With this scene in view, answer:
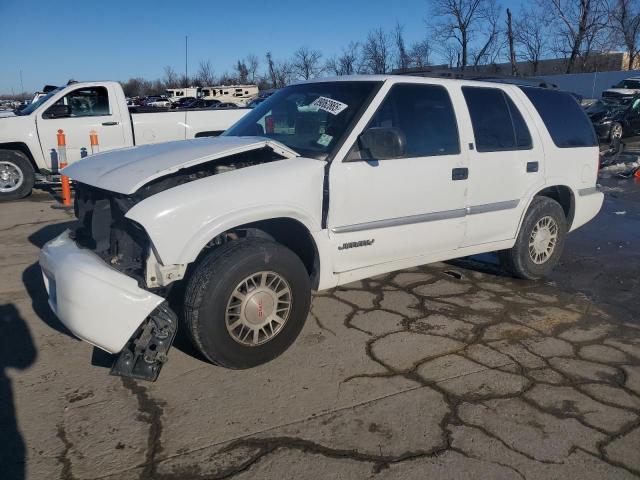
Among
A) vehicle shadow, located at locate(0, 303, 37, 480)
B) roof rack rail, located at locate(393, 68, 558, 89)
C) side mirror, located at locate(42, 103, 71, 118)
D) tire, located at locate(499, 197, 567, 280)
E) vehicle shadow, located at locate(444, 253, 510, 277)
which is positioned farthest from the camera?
side mirror, located at locate(42, 103, 71, 118)

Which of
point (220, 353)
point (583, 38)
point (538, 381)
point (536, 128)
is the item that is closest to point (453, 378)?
point (538, 381)

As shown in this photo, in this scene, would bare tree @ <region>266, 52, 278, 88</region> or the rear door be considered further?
bare tree @ <region>266, 52, 278, 88</region>

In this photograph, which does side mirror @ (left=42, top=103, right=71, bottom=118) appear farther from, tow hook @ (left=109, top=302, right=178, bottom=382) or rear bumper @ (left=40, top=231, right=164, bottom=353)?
tow hook @ (left=109, top=302, right=178, bottom=382)

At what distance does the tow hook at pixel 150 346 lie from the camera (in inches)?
121

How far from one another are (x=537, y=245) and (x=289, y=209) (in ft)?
9.61

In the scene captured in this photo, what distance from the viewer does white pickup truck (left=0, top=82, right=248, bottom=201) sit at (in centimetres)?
933

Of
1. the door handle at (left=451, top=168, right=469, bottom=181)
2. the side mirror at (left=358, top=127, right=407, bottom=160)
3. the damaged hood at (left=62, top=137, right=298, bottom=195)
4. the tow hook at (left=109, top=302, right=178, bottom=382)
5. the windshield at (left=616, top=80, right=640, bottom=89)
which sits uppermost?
the windshield at (left=616, top=80, right=640, bottom=89)

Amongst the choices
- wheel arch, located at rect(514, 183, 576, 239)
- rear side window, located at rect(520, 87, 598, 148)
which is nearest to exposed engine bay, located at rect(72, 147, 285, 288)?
rear side window, located at rect(520, 87, 598, 148)

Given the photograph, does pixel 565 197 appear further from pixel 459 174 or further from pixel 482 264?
pixel 459 174

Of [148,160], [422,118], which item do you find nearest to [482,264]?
[422,118]

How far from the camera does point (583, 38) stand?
43.2 metres

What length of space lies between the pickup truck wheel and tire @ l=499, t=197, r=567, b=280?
8.10 feet

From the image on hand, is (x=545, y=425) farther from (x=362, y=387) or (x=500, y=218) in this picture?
(x=500, y=218)

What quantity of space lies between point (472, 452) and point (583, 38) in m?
48.4
